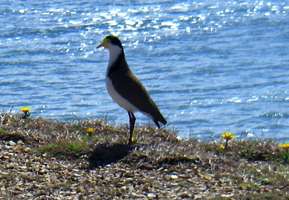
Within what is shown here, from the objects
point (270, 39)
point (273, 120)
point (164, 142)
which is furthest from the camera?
point (270, 39)

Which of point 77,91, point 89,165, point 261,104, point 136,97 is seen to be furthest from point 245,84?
point 89,165

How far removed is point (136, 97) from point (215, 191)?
253 centimetres

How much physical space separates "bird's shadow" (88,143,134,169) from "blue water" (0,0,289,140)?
158 inches

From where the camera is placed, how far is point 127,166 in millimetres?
10289

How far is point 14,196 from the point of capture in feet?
30.3

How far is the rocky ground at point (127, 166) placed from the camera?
9.42 m

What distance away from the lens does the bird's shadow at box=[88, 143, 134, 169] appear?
10414mm

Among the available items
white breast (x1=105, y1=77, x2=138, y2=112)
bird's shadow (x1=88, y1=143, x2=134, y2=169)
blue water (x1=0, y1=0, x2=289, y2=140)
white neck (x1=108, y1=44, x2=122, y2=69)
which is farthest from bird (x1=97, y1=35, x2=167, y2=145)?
blue water (x1=0, y1=0, x2=289, y2=140)

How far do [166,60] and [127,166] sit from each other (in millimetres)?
10654

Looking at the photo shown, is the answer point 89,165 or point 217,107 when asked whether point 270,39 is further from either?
point 89,165

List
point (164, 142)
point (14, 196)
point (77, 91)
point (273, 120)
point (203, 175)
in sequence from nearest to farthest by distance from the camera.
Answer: point (14, 196), point (203, 175), point (164, 142), point (273, 120), point (77, 91)

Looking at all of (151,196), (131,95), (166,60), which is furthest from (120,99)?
(166,60)

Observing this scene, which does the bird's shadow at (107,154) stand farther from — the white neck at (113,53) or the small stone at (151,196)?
the white neck at (113,53)

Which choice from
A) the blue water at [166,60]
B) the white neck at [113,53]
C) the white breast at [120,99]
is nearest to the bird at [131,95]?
the white breast at [120,99]
